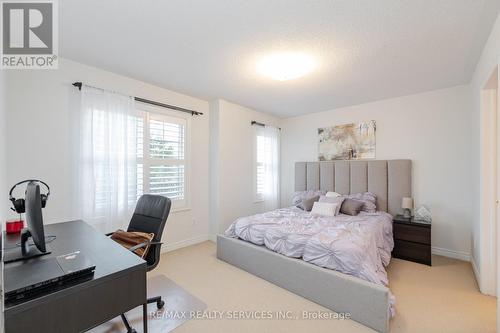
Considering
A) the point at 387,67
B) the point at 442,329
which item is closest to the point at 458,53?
the point at 387,67

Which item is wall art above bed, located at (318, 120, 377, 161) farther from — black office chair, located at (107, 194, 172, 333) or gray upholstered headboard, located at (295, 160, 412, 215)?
black office chair, located at (107, 194, 172, 333)

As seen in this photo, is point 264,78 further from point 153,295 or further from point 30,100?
point 153,295

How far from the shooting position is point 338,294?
2.00 meters

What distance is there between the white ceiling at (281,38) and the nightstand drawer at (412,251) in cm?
226

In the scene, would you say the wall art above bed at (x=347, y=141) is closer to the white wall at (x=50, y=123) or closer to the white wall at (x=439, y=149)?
the white wall at (x=439, y=149)

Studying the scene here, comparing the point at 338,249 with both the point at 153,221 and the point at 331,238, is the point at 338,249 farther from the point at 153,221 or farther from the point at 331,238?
the point at 153,221

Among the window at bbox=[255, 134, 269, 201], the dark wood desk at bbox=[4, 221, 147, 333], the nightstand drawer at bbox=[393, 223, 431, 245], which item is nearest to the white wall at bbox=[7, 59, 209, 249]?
the dark wood desk at bbox=[4, 221, 147, 333]

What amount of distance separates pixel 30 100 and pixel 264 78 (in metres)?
2.66

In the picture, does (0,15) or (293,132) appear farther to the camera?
(293,132)

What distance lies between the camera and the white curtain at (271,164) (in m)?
4.92

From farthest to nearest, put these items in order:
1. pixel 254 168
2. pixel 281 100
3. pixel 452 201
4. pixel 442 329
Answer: pixel 254 168 < pixel 281 100 < pixel 452 201 < pixel 442 329

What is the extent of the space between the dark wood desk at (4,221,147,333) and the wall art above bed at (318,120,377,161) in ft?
12.9

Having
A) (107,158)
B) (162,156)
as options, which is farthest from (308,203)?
(107,158)

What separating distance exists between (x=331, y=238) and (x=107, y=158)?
2.81 metres
